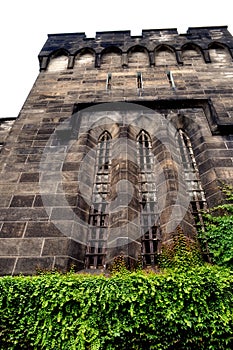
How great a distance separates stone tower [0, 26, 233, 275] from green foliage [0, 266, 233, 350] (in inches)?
39.2

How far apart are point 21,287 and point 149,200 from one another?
3196 mm

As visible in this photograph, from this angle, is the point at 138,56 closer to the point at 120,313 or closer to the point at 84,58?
the point at 84,58

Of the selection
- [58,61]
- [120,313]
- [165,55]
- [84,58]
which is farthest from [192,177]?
[58,61]

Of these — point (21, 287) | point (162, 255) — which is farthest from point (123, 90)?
point (21, 287)

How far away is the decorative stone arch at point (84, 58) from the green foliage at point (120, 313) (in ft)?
28.2

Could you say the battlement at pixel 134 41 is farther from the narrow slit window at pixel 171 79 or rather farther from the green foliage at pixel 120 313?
the green foliage at pixel 120 313

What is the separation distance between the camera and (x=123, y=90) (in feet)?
28.1

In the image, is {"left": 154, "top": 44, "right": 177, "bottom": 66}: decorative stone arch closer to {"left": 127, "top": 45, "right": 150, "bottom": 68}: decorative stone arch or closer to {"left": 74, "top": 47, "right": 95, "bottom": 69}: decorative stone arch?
{"left": 127, "top": 45, "right": 150, "bottom": 68}: decorative stone arch

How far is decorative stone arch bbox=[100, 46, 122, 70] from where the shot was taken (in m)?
10.0

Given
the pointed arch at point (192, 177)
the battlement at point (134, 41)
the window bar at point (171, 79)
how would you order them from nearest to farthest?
1. the pointed arch at point (192, 177)
2. the window bar at point (171, 79)
3. the battlement at point (134, 41)

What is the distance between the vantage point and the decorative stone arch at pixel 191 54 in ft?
32.5

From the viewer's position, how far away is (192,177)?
21.0 ft

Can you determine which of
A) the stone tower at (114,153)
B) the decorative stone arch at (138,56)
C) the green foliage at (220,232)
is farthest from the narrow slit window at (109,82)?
the green foliage at (220,232)

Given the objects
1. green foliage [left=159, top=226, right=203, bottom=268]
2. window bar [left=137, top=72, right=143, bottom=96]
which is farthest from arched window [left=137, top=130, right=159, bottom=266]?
window bar [left=137, top=72, right=143, bottom=96]
